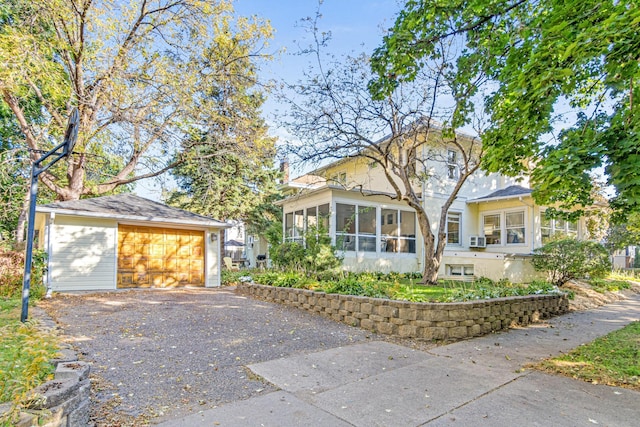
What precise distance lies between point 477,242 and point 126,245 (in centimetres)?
1410

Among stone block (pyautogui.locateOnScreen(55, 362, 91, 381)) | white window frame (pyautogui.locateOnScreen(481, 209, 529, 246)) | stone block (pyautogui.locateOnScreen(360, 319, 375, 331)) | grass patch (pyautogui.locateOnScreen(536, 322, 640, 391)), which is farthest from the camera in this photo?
white window frame (pyautogui.locateOnScreen(481, 209, 529, 246))

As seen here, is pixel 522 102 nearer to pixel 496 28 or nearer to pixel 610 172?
pixel 610 172

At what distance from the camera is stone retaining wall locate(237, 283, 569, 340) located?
5.89 meters

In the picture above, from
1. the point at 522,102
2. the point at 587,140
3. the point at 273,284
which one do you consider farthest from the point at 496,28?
the point at 273,284

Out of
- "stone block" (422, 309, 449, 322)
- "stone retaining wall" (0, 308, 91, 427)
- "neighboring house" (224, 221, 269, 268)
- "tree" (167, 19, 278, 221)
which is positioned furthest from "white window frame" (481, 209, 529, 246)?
"stone retaining wall" (0, 308, 91, 427)

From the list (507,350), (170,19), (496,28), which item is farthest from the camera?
(170,19)

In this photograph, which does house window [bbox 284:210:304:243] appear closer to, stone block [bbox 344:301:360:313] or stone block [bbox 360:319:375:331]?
stone block [bbox 344:301:360:313]

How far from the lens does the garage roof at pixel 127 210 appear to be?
10.6 metres

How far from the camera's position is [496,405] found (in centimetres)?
335

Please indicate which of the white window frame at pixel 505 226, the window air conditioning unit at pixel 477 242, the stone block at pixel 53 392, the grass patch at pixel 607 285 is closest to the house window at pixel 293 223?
the window air conditioning unit at pixel 477 242

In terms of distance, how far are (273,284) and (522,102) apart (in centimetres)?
733

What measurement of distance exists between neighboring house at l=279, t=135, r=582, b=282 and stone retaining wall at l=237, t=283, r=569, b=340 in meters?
4.75

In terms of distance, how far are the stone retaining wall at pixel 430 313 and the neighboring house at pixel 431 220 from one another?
4.75 meters

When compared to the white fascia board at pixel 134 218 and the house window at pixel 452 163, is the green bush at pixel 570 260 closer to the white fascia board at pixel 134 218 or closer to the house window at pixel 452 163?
the house window at pixel 452 163
